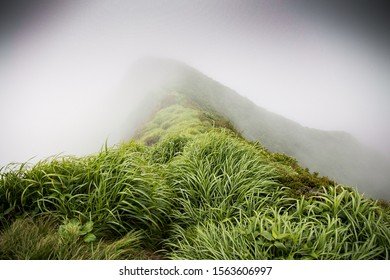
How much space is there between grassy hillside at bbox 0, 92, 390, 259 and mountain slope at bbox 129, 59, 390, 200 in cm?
36

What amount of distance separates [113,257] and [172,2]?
2.34 meters

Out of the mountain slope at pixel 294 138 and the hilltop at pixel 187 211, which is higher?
the mountain slope at pixel 294 138

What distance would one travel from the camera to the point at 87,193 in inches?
105

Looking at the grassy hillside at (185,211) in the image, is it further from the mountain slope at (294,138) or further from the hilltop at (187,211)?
the mountain slope at (294,138)

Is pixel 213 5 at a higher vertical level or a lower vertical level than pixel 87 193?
higher

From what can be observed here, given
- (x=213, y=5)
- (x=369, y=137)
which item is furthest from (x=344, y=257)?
(x=213, y=5)

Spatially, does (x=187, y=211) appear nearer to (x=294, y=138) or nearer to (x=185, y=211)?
(x=185, y=211)

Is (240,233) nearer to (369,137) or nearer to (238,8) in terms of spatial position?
(369,137)

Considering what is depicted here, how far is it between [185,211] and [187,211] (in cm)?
6

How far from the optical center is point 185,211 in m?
2.88

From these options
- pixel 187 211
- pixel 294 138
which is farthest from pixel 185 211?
pixel 294 138

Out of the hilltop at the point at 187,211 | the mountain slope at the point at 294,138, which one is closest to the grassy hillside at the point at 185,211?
the hilltop at the point at 187,211

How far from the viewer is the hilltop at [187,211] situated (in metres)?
2.19

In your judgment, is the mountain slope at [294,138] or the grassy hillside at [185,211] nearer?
the grassy hillside at [185,211]
